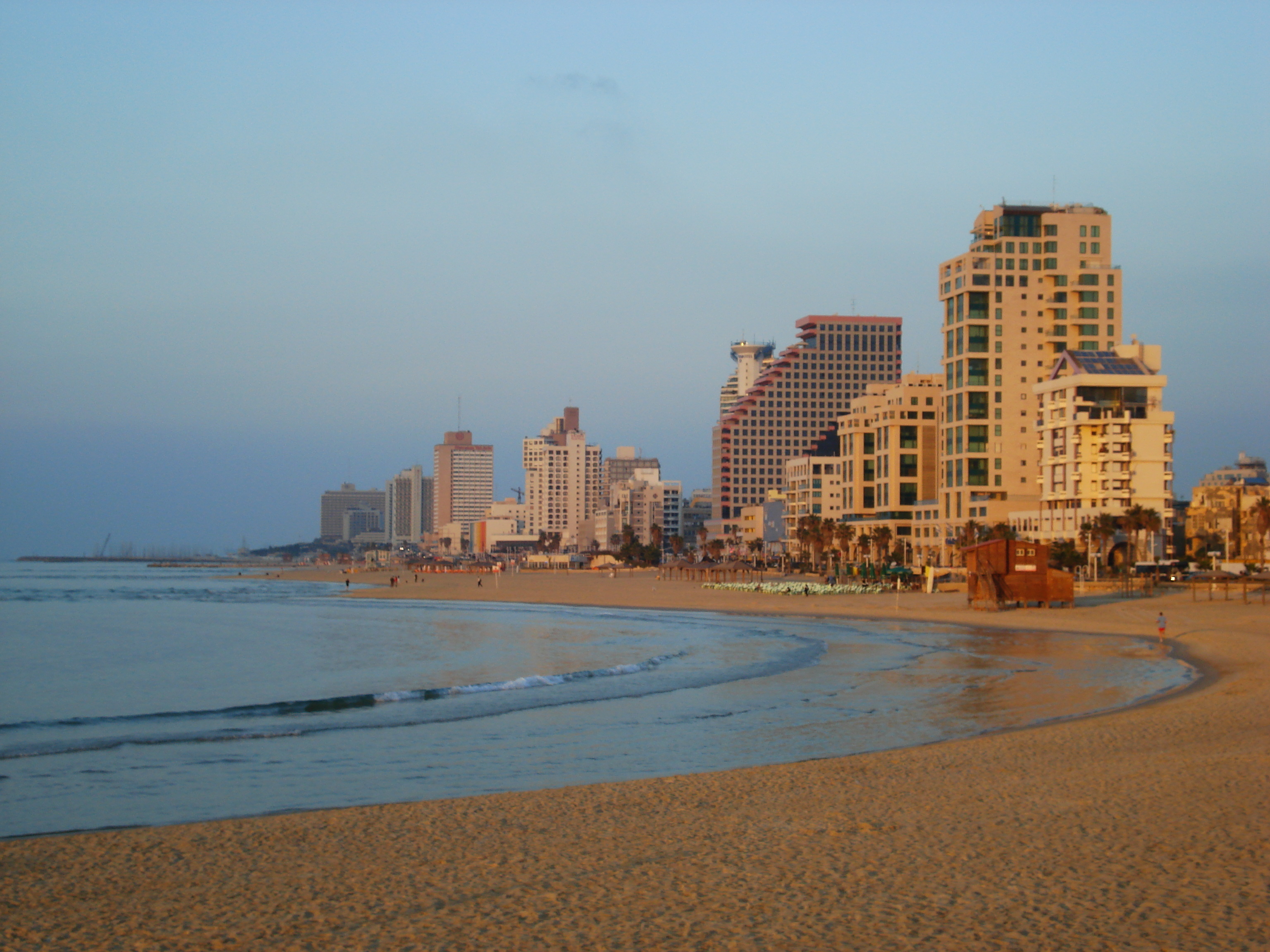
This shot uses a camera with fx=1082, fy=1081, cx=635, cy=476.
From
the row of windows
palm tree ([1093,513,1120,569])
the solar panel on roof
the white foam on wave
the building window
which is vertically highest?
the row of windows

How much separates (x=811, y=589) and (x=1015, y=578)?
2772 centimetres

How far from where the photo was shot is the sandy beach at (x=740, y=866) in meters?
8.38

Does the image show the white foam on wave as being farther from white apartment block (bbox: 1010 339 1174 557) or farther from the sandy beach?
white apartment block (bbox: 1010 339 1174 557)

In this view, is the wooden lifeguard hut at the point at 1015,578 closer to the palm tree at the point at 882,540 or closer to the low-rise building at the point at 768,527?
the palm tree at the point at 882,540

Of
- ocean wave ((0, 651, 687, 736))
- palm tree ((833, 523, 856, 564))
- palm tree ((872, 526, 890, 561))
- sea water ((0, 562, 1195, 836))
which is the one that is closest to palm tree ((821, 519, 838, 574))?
palm tree ((833, 523, 856, 564))

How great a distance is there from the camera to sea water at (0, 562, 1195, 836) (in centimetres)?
1590

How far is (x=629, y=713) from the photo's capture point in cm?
2303

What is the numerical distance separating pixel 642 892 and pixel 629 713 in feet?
44.4

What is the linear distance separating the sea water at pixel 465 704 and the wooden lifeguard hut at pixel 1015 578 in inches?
216

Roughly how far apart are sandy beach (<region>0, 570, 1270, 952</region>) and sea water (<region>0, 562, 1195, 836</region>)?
1924mm

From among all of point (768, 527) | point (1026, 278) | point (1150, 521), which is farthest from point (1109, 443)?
point (768, 527)

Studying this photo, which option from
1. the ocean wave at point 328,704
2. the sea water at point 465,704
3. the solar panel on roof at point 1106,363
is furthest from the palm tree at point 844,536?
the ocean wave at point 328,704

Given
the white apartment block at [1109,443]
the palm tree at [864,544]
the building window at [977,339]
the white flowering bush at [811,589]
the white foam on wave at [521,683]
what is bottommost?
the white flowering bush at [811,589]

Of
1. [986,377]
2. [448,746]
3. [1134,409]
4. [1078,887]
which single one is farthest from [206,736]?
[986,377]
